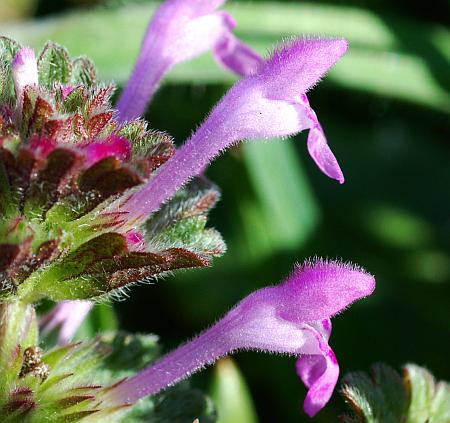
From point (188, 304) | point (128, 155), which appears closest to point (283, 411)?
point (188, 304)

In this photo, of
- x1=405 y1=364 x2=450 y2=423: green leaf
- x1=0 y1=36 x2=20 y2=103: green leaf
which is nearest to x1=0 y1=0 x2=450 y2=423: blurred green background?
x1=405 y1=364 x2=450 y2=423: green leaf

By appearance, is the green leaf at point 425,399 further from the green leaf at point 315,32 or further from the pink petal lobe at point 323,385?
the green leaf at point 315,32

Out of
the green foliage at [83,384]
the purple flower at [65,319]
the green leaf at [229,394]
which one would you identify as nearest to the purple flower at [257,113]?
the green foliage at [83,384]

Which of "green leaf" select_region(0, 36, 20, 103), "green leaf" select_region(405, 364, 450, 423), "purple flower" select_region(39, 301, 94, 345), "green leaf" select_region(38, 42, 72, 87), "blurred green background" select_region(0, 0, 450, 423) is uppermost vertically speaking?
"green leaf" select_region(0, 36, 20, 103)


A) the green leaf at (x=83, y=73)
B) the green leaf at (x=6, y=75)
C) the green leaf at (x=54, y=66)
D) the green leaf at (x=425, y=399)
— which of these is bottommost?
the green leaf at (x=425, y=399)

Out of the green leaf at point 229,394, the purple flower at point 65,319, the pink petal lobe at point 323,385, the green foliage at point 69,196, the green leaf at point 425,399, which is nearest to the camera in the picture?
the green foliage at point 69,196

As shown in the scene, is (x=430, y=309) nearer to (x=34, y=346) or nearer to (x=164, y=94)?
(x=164, y=94)

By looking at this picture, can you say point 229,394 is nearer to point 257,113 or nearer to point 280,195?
point 280,195

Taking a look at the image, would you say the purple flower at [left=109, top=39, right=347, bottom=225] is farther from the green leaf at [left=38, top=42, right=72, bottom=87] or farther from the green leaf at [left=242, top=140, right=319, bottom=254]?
the green leaf at [left=242, top=140, right=319, bottom=254]
